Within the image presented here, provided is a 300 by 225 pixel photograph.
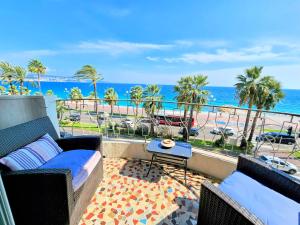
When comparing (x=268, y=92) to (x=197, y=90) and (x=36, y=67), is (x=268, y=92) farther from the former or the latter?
(x=36, y=67)

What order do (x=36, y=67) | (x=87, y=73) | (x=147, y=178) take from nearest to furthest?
(x=147, y=178), (x=36, y=67), (x=87, y=73)

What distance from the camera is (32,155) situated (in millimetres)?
1549

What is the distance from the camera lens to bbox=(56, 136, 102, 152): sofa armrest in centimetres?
206

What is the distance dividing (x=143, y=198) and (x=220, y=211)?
3.44 feet

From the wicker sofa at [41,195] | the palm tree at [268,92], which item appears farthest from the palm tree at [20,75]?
the palm tree at [268,92]

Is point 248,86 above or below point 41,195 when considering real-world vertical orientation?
above

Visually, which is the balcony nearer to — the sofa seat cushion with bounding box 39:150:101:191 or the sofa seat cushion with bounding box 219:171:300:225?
the sofa seat cushion with bounding box 39:150:101:191

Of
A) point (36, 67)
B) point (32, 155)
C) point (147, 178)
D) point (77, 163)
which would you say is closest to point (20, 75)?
point (36, 67)

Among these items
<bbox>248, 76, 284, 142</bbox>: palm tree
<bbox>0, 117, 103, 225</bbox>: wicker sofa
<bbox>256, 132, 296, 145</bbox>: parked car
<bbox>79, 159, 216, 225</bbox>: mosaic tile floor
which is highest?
<bbox>248, 76, 284, 142</bbox>: palm tree

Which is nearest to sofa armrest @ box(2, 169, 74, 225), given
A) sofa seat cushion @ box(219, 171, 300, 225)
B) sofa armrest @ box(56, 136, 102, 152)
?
sofa armrest @ box(56, 136, 102, 152)

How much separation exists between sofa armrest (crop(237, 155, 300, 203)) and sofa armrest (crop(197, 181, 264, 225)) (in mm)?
620

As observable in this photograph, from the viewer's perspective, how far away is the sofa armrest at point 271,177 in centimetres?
125

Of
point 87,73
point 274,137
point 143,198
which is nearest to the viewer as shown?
point 143,198

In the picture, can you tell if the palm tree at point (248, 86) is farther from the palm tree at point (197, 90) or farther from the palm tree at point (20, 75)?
the palm tree at point (20, 75)
